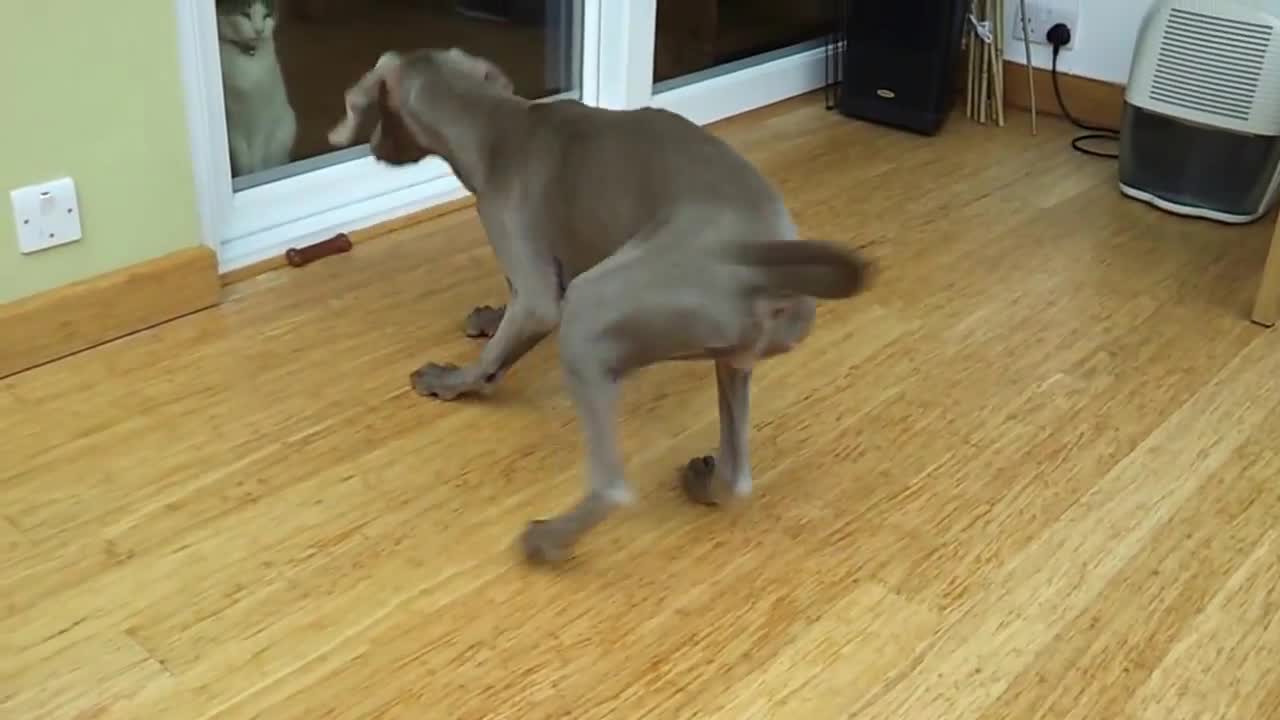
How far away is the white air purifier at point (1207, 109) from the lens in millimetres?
2484

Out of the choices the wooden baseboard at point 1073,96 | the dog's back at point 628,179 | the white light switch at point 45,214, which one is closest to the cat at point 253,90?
the white light switch at point 45,214

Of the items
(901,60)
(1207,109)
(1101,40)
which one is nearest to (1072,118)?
(1101,40)

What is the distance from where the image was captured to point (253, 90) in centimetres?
234

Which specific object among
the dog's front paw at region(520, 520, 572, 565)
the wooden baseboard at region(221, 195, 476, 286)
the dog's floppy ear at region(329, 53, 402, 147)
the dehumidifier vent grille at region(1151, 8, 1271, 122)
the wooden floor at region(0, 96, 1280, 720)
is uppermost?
the dog's floppy ear at region(329, 53, 402, 147)

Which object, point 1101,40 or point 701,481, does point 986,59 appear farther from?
point 701,481

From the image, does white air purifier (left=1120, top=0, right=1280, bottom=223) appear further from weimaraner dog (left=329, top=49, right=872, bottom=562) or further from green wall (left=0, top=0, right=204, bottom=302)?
green wall (left=0, top=0, right=204, bottom=302)

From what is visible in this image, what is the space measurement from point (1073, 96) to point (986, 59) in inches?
9.1

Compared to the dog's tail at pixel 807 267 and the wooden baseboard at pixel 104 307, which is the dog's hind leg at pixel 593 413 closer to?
the dog's tail at pixel 807 267

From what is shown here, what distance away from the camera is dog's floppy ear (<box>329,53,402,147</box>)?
179cm

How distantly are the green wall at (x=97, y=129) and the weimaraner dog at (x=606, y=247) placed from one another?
306mm

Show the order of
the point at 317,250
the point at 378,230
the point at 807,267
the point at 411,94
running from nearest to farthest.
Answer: the point at 807,267, the point at 411,94, the point at 317,250, the point at 378,230

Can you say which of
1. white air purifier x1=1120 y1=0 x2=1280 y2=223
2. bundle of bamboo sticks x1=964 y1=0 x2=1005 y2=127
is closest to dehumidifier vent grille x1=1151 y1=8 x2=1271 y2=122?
white air purifier x1=1120 y1=0 x2=1280 y2=223

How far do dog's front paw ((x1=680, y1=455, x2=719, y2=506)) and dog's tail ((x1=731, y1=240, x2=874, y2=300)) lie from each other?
385 mm

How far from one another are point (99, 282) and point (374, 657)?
2.82ft
